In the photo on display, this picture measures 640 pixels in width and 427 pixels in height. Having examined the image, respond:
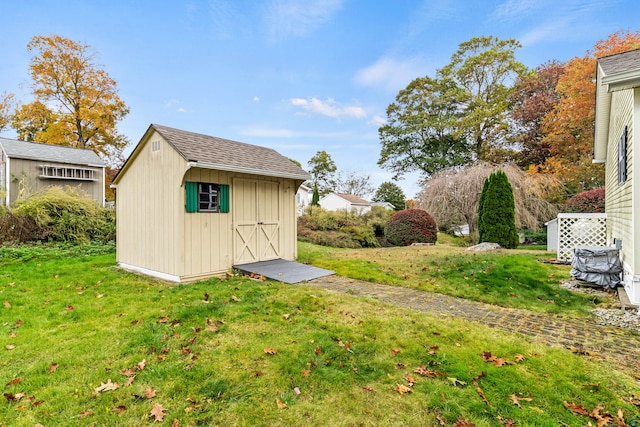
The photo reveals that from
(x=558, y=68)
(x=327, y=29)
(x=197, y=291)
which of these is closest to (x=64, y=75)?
(x=327, y=29)

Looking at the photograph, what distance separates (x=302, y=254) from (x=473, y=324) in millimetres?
6396

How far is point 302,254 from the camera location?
9.98 m

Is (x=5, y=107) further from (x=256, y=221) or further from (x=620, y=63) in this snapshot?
(x=620, y=63)

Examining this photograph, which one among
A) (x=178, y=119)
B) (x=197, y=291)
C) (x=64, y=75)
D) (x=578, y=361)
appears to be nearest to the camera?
(x=578, y=361)

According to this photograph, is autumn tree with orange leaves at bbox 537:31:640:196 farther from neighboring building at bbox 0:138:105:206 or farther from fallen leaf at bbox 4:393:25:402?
neighboring building at bbox 0:138:105:206

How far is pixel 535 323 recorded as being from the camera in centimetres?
429

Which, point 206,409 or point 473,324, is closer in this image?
point 206,409

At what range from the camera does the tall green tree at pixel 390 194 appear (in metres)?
40.4

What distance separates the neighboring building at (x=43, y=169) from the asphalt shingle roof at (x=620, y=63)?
66.9 ft

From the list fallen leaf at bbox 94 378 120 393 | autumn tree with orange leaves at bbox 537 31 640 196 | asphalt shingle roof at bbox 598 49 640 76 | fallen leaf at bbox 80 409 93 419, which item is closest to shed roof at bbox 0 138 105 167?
fallen leaf at bbox 94 378 120 393

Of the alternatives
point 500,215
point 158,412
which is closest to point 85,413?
point 158,412

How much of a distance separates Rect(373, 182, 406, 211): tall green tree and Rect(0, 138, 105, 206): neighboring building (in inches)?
1230

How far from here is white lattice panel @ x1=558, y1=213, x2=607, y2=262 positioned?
28.4ft

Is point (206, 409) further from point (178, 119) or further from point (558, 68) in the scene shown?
point (558, 68)
